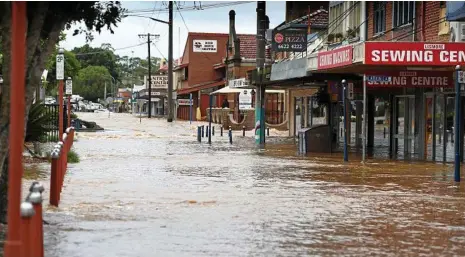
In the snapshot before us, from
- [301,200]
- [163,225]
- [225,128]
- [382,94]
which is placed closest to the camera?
[163,225]

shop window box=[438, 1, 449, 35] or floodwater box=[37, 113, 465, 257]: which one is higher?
shop window box=[438, 1, 449, 35]

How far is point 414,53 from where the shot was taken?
75.8ft

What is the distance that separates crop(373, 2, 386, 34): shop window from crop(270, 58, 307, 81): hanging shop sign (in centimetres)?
355

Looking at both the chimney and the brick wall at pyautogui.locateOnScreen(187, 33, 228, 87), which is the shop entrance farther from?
the brick wall at pyautogui.locateOnScreen(187, 33, 228, 87)

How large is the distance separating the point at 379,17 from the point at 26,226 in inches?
1050

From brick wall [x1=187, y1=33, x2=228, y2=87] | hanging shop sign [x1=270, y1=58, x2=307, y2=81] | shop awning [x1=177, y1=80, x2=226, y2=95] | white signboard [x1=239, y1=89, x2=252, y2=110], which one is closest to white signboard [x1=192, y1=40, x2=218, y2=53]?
brick wall [x1=187, y1=33, x2=228, y2=87]

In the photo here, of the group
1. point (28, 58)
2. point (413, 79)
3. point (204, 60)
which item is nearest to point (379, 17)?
point (413, 79)

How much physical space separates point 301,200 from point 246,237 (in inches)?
168

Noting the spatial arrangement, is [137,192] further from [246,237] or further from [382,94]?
[382,94]

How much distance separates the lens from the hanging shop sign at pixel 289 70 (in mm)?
29953

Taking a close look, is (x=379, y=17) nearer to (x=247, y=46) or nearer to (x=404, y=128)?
(x=404, y=128)

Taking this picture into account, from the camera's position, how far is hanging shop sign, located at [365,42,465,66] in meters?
22.7

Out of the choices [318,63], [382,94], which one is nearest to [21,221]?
[318,63]

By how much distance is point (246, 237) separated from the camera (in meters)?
11.0
